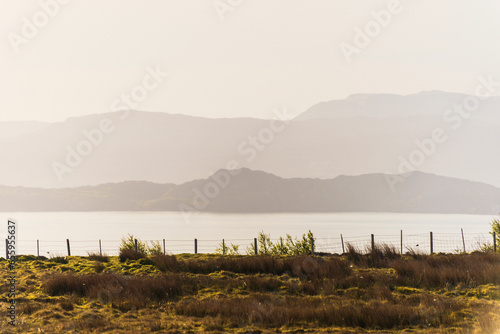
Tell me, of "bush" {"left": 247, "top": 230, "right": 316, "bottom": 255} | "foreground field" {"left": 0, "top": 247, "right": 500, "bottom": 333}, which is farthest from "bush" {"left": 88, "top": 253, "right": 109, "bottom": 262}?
"bush" {"left": 247, "top": 230, "right": 316, "bottom": 255}

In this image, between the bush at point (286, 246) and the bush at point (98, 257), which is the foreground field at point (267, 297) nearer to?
the bush at point (98, 257)

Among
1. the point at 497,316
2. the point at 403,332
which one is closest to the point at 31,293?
the point at 403,332

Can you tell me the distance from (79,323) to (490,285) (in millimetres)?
13246

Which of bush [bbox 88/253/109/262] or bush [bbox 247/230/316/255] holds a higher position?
bush [bbox 88/253/109/262]

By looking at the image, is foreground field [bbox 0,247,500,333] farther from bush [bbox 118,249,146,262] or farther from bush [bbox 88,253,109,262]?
bush [bbox 88,253,109,262]

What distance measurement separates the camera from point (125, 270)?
2297 cm

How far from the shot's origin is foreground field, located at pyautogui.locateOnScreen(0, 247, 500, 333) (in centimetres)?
1356

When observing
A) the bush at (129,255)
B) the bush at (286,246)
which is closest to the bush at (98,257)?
the bush at (129,255)

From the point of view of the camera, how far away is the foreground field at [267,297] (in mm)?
13562

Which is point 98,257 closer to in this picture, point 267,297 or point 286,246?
point 286,246

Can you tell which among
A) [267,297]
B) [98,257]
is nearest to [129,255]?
[98,257]

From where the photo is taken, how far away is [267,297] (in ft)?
54.7

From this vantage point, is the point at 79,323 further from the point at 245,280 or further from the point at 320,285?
the point at 320,285

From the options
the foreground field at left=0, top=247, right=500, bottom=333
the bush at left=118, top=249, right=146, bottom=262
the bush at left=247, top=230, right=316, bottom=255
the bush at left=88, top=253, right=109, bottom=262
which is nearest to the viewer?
the foreground field at left=0, top=247, right=500, bottom=333
